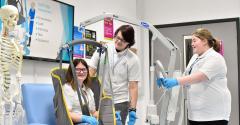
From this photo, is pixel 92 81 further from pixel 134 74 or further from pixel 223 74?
pixel 223 74

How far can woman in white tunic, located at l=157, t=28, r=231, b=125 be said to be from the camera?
2.92 metres

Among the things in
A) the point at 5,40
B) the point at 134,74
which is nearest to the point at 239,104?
the point at 134,74

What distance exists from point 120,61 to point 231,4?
93.9 inches

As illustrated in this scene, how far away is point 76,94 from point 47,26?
1.05 m

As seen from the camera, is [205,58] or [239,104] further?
[239,104]

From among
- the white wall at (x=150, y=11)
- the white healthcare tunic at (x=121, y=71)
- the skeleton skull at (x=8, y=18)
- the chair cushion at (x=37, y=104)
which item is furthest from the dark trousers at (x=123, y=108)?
the skeleton skull at (x=8, y=18)

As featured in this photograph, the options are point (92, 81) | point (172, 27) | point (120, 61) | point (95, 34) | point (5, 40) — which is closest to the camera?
point (5, 40)

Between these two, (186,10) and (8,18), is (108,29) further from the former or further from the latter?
(8,18)

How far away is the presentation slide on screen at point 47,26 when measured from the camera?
326cm

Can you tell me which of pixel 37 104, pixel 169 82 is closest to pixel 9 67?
pixel 37 104

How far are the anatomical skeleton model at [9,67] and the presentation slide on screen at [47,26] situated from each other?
141 centimetres

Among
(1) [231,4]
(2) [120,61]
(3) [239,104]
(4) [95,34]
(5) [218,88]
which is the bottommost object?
(3) [239,104]

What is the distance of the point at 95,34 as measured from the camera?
14.1 ft

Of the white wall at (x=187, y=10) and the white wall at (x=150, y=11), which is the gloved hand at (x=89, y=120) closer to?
the white wall at (x=150, y=11)
